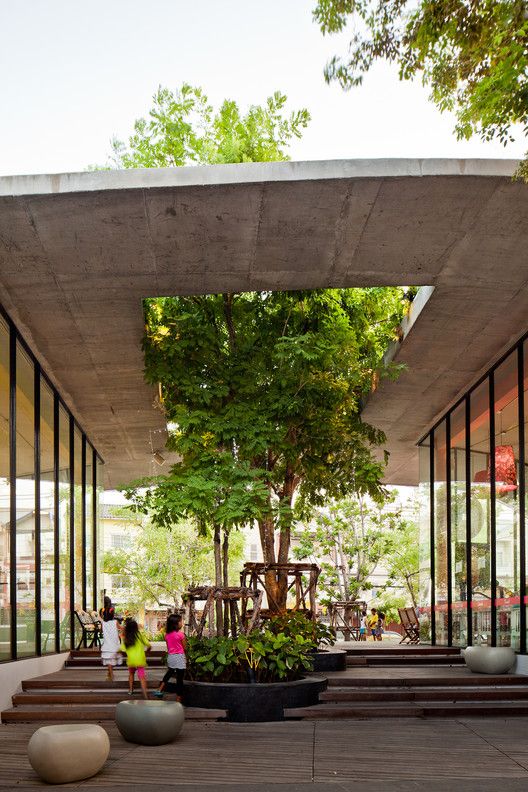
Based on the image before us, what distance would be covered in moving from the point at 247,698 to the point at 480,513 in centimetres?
643

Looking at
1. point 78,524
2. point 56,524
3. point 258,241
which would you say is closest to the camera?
point 258,241

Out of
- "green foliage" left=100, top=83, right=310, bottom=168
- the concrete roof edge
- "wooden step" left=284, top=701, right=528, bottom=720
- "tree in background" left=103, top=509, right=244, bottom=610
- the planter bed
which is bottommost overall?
"tree in background" left=103, top=509, right=244, bottom=610

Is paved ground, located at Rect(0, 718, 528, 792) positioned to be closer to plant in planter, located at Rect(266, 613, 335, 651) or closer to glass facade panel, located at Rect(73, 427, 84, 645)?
plant in planter, located at Rect(266, 613, 335, 651)

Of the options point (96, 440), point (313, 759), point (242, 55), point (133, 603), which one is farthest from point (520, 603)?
point (133, 603)

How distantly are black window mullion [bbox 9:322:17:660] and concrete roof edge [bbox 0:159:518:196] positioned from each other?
11.6ft

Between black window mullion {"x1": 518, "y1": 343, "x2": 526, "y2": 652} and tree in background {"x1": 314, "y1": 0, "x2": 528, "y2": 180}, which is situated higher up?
tree in background {"x1": 314, "y1": 0, "x2": 528, "y2": 180}

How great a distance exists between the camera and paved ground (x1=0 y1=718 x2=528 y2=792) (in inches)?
A: 295

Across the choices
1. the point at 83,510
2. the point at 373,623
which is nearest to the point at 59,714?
the point at 83,510

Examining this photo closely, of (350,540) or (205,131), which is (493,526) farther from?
(350,540)

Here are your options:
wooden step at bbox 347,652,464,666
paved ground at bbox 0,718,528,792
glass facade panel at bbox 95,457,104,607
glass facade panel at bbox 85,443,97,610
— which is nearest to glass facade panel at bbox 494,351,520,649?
wooden step at bbox 347,652,464,666

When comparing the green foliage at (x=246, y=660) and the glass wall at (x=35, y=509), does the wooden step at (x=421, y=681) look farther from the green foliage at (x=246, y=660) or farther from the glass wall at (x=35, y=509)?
the glass wall at (x=35, y=509)

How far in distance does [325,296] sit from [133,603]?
30.2 meters

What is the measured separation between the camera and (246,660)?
456 inches

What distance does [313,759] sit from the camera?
28.1ft
